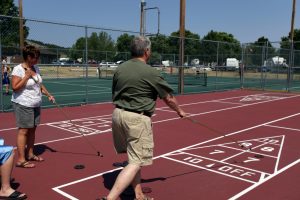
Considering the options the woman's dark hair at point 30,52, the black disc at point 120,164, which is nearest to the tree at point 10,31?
the woman's dark hair at point 30,52

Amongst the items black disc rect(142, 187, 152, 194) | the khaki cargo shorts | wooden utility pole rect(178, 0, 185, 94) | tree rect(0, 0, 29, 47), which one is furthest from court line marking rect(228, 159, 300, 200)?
wooden utility pole rect(178, 0, 185, 94)

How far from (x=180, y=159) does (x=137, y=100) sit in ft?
8.28

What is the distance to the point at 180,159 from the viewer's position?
5.82 m

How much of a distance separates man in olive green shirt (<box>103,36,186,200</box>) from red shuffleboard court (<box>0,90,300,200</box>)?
2.82 ft

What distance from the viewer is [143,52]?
12.0ft

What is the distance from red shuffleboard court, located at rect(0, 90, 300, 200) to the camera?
4445 mm

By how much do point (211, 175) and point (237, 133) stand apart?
3210 millimetres

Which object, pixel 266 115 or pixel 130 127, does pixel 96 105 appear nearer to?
pixel 266 115

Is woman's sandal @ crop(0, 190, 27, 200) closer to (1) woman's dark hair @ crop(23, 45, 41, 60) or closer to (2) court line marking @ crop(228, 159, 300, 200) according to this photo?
(1) woman's dark hair @ crop(23, 45, 41, 60)

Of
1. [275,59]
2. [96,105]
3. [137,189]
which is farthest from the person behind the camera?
[275,59]

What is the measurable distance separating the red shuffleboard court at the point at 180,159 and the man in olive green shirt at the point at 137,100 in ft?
2.82

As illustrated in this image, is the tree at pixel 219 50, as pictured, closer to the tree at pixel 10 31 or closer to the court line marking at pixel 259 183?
the tree at pixel 10 31

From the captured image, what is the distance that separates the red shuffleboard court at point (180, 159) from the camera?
4445 millimetres

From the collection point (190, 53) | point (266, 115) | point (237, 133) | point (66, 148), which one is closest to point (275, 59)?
point (190, 53)
